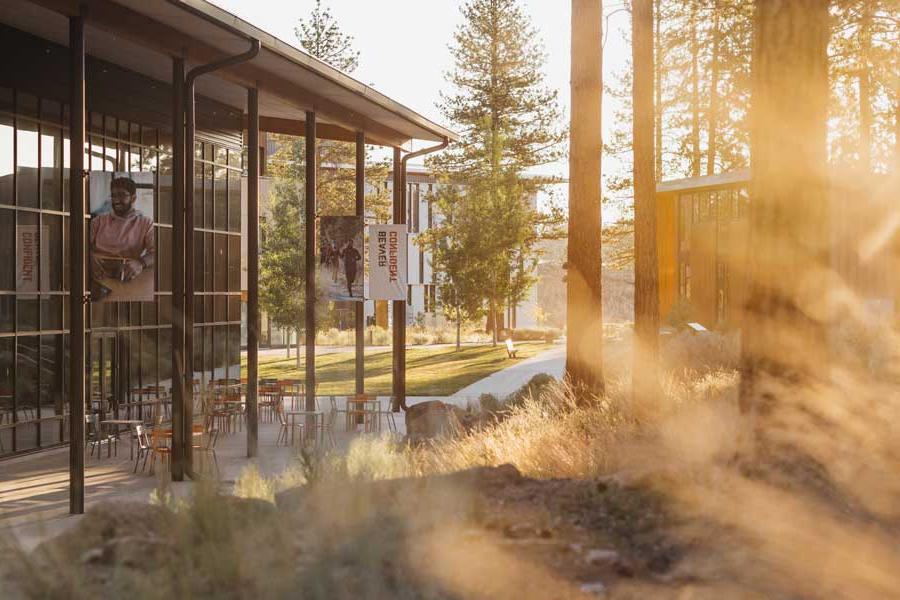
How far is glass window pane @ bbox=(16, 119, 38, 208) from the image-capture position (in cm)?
1602

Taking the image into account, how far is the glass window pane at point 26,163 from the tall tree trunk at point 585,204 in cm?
831

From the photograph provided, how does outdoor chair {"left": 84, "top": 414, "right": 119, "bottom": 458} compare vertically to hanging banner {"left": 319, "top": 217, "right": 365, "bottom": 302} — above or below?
below

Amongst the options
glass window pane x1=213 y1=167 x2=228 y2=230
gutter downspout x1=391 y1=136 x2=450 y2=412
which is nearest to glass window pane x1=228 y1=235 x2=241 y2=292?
glass window pane x1=213 y1=167 x2=228 y2=230

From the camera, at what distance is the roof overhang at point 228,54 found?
12.1 meters

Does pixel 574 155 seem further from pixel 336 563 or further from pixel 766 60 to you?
pixel 336 563

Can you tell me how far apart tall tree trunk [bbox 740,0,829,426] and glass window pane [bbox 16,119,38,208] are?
12.0 metres

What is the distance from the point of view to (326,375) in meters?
35.2

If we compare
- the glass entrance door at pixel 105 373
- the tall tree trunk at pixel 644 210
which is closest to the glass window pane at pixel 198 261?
the glass entrance door at pixel 105 373

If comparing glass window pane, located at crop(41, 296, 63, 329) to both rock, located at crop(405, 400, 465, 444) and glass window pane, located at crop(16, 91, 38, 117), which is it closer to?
glass window pane, located at crop(16, 91, 38, 117)

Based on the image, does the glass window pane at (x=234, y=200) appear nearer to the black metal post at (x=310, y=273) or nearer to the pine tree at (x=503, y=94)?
the black metal post at (x=310, y=273)

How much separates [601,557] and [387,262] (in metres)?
14.6

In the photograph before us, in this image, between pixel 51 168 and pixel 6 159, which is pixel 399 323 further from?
pixel 6 159

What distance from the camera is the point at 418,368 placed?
36500mm

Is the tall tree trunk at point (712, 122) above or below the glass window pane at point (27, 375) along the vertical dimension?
above
